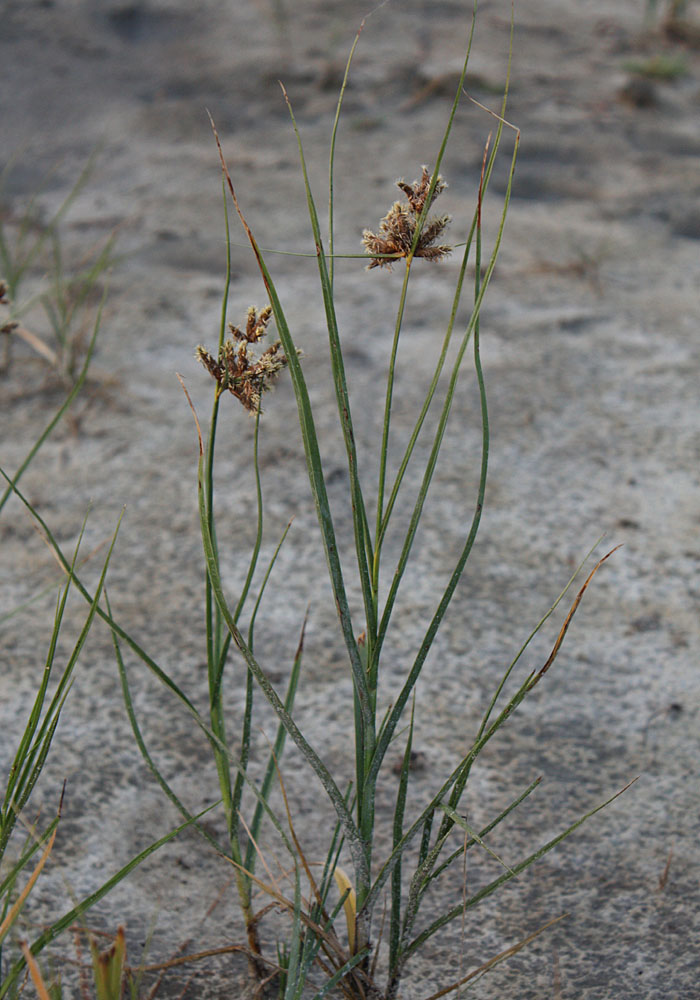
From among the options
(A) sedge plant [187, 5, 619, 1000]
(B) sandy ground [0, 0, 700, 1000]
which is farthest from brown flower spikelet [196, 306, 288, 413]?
(B) sandy ground [0, 0, 700, 1000]

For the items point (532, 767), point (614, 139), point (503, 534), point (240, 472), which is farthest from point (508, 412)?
point (614, 139)

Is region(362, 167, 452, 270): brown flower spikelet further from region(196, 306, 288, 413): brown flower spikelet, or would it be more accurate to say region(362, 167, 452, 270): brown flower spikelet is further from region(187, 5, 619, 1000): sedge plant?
region(196, 306, 288, 413): brown flower spikelet

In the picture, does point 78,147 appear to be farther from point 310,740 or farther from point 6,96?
point 310,740

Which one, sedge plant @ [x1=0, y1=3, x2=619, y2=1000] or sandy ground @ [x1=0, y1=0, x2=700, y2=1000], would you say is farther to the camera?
sandy ground @ [x1=0, y1=0, x2=700, y2=1000]

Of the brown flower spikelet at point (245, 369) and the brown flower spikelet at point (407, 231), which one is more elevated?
the brown flower spikelet at point (407, 231)

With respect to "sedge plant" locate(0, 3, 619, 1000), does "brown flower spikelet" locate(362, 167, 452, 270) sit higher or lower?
higher

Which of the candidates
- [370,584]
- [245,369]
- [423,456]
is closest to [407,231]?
[245,369]

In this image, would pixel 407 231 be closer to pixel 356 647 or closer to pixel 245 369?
pixel 245 369

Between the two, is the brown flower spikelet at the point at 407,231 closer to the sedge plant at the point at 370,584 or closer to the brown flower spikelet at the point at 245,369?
the sedge plant at the point at 370,584

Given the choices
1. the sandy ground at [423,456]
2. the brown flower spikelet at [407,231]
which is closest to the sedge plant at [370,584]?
the brown flower spikelet at [407,231]
